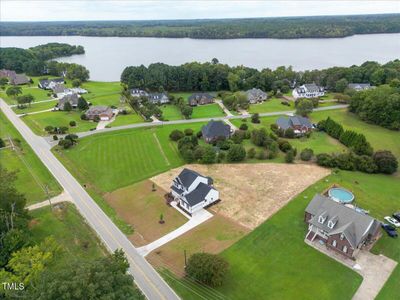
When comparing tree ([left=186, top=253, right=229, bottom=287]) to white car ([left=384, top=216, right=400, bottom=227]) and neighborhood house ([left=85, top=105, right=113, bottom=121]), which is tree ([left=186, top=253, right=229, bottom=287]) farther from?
neighborhood house ([left=85, top=105, right=113, bottom=121])

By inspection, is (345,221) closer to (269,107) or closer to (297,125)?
(297,125)

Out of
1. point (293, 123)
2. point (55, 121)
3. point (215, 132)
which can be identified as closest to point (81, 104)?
point (55, 121)

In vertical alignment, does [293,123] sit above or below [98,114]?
above

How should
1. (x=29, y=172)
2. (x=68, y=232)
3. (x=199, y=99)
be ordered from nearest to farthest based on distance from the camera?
(x=68, y=232), (x=29, y=172), (x=199, y=99)

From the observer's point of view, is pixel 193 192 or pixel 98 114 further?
pixel 98 114

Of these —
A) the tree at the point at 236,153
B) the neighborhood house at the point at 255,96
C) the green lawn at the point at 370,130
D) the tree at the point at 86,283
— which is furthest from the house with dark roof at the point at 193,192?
the neighborhood house at the point at 255,96

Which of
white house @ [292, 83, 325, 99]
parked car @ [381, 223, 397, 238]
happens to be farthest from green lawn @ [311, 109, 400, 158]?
parked car @ [381, 223, 397, 238]

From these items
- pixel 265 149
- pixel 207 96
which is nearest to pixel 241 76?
pixel 207 96

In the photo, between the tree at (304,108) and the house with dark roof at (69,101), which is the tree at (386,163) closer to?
the tree at (304,108)
